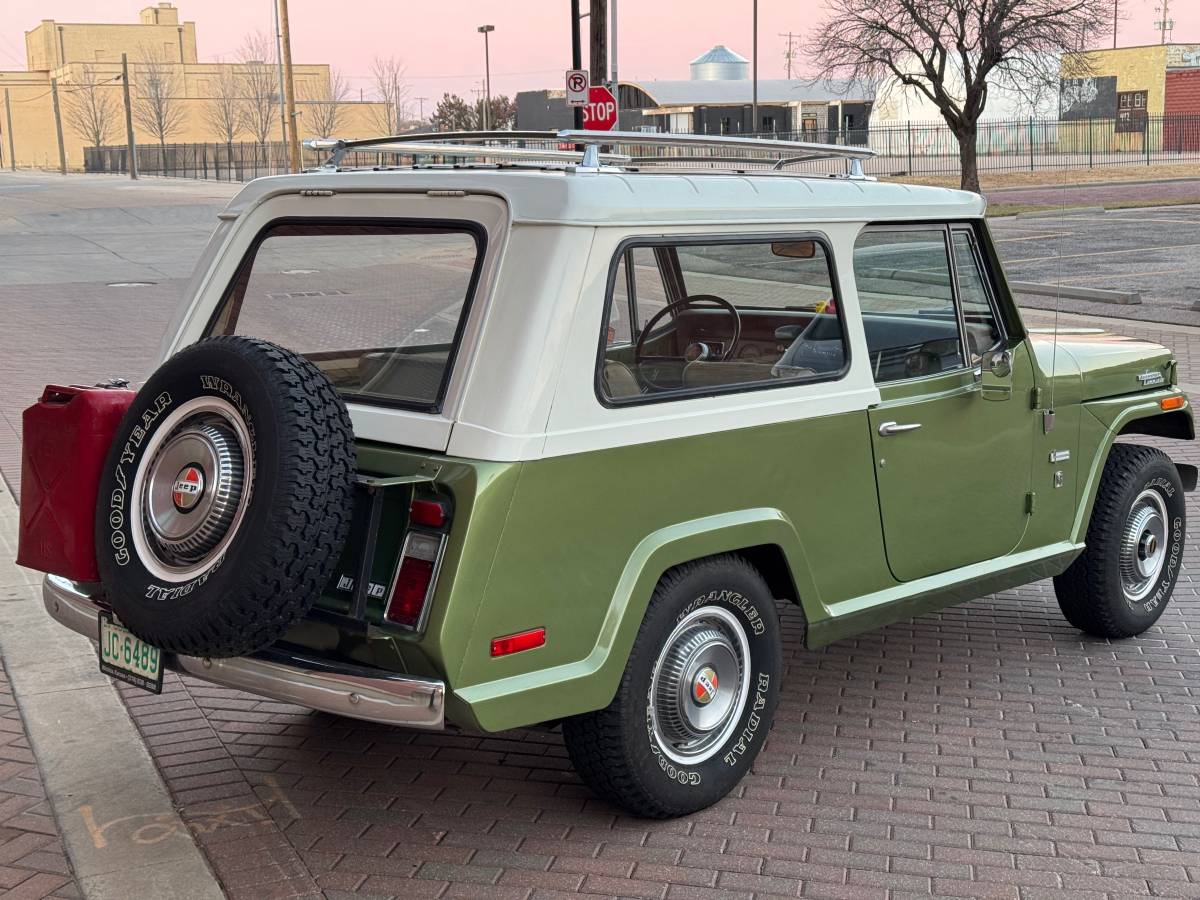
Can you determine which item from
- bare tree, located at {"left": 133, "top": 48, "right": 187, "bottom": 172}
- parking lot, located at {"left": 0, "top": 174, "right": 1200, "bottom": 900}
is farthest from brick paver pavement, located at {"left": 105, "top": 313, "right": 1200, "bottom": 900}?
bare tree, located at {"left": 133, "top": 48, "right": 187, "bottom": 172}

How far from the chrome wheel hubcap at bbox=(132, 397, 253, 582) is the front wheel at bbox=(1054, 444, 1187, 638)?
3.48m

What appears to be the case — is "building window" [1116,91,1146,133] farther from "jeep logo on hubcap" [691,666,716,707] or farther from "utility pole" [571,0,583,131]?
"jeep logo on hubcap" [691,666,716,707]

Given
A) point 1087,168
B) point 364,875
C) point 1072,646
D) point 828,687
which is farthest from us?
point 1087,168

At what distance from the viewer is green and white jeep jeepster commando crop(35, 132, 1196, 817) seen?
3.43 meters

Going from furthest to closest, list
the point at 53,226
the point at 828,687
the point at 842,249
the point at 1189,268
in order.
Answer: the point at 53,226
the point at 1189,268
the point at 828,687
the point at 842,249

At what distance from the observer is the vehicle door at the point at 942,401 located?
4.52m

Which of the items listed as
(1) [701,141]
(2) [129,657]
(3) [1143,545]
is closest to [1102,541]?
(3) [1143,545]

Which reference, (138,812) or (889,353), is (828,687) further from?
(138,812)

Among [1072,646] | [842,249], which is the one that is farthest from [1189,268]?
[842,249]

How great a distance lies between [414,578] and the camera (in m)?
3.44

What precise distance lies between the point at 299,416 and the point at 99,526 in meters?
0.76

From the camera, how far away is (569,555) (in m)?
3.58

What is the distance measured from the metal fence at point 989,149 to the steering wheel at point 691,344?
42085mm

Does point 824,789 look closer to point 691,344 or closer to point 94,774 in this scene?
point 691,344
